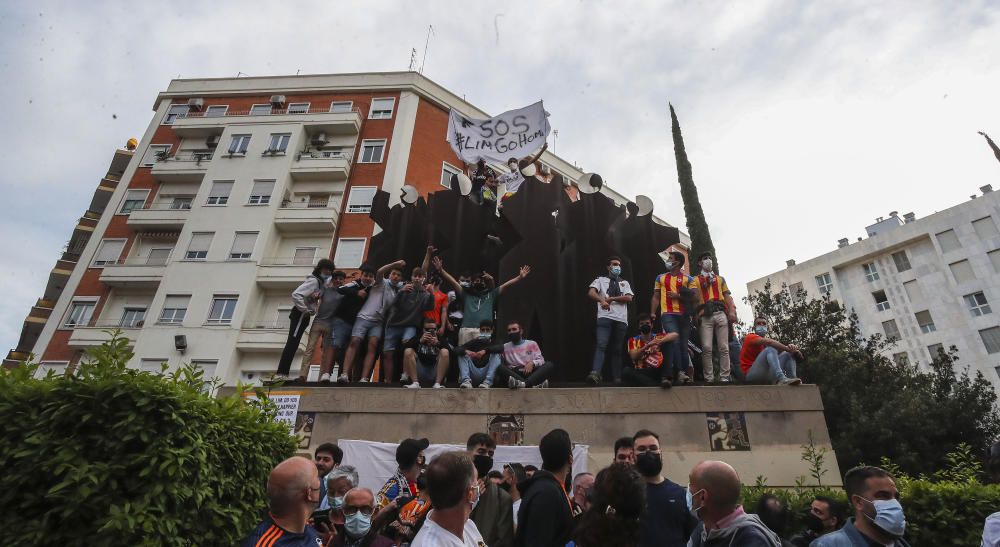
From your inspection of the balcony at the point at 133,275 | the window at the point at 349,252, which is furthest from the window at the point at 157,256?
the window at the point at 349,252

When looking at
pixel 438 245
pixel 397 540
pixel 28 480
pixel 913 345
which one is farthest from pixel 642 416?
pixel 913 345

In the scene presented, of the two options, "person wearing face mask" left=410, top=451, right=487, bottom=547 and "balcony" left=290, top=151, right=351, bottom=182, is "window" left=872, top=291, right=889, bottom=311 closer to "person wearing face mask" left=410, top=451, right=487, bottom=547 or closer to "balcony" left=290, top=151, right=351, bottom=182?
"balcony" left=290, top=151, right=351, bottom=182

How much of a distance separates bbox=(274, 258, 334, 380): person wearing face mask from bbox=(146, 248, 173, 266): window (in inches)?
929

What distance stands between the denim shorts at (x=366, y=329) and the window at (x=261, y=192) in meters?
22.4

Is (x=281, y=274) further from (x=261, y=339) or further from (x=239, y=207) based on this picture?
(x=239, y=207)

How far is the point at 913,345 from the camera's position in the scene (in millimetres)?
39719

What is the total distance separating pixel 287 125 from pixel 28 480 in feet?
103

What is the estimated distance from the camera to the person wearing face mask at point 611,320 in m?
9.08

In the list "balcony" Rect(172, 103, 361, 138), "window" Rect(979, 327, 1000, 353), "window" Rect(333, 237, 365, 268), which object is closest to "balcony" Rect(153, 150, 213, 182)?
"balcony" Rect(172, 103, 361, 138)

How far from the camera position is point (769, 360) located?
8.09 metres

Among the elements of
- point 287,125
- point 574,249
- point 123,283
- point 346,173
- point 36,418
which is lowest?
point 36,418

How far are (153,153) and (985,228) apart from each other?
56.7 metres

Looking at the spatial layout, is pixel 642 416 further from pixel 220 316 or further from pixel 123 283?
pixel 123 283

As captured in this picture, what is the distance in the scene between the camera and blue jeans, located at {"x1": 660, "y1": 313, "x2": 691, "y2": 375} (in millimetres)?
8453
